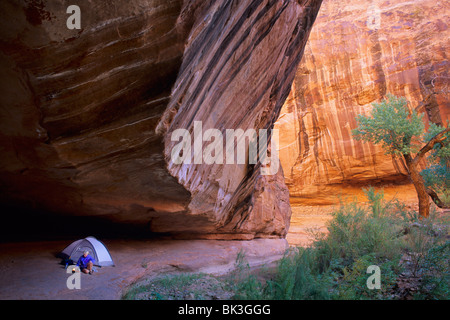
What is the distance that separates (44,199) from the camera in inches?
212

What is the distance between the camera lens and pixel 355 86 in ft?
68.8

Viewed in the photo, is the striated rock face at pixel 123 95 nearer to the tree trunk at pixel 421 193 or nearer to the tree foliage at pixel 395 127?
the tree trunk at pixel 421 193

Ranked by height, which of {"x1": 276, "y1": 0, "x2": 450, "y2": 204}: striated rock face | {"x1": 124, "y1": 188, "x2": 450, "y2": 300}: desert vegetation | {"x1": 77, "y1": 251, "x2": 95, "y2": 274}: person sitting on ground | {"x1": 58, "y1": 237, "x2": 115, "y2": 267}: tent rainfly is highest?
{"x1": 276, "y1": 0, "x2": 450, "y2": 204}: striated rock face

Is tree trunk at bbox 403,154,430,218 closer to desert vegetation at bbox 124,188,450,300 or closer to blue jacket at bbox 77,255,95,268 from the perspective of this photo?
desert vegetation at bbox 124,188,450,300

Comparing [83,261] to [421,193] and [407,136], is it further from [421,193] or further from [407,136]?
[407,136]

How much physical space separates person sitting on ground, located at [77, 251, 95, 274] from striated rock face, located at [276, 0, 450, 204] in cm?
1972

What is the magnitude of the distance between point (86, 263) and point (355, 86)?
70.0 feet

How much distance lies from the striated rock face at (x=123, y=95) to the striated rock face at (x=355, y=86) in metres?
16.1

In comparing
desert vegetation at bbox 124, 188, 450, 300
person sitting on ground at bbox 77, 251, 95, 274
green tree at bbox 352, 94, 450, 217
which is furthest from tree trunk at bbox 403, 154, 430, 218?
person sitting on ground at bbox 77, 251, 95, 274

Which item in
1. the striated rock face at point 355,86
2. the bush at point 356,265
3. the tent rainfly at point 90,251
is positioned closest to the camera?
the bush at point 356,265

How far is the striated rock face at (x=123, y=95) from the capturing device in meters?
3.29

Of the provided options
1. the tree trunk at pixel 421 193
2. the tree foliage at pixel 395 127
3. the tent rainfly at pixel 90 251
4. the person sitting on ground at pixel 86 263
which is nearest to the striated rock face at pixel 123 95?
the tent rainfly at pixel 90 251

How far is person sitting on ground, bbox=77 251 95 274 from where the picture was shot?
4.55 metres

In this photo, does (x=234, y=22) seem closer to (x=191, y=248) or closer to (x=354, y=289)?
(x=354, y=289)
